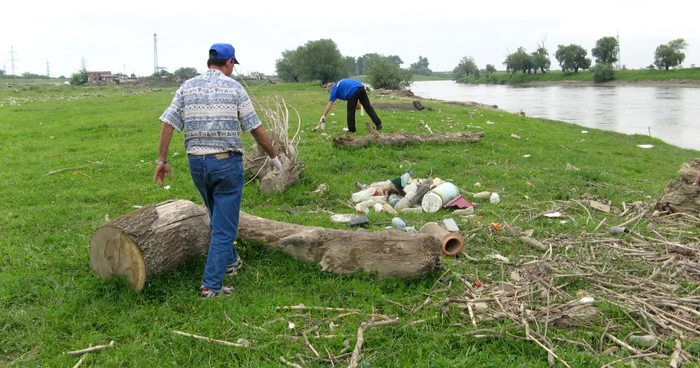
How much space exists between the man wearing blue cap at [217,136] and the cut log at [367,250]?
2.32ft

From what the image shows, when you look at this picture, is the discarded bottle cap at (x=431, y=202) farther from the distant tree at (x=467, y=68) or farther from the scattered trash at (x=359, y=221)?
the distant tree at (x=467, y=68)

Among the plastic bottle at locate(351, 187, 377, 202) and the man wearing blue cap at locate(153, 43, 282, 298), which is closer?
the man wearing blue cap at locate(153, 43, 282, 298)

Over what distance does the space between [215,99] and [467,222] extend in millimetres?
3105

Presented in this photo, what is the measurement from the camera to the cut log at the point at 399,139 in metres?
→ 9.95

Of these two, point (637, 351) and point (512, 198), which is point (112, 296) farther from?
point (512, 198)

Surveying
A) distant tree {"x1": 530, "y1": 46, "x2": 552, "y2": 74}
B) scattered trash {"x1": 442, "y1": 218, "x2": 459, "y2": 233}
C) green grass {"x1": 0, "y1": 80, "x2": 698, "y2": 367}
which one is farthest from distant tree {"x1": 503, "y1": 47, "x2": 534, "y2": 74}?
scattered trash {"x1": 442, "y1": 218, "x2": 459, "y2": 233}

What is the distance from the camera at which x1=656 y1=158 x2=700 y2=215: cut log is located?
19.4ft

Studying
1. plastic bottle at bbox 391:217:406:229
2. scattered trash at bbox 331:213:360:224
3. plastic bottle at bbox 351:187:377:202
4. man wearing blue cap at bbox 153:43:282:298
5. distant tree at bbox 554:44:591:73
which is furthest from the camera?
distant tree at bbox 554:44:591:73

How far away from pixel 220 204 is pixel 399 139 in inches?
266

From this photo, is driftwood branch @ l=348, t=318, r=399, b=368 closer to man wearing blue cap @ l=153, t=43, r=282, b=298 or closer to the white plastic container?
man wearing blue cap @ l=153, t=43, r=282, b=298

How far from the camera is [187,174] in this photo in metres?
Answer: 8.59

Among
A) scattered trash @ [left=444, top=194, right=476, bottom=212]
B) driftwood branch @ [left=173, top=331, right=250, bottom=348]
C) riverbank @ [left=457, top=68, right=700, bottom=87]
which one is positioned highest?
riverbank @ [left=457, top=68, right=700, bottom=87]

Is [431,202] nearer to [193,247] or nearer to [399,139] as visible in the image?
[193,247]

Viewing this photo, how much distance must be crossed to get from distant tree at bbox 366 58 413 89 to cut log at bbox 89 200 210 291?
36.9m
